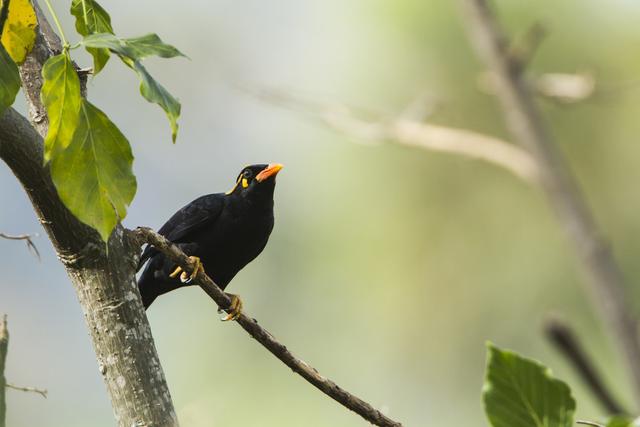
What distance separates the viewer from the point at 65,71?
2008 millimetres

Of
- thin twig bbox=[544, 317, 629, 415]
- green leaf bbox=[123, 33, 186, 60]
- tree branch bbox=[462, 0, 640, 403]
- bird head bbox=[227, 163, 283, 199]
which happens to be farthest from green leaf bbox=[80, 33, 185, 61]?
tree branch bbox=[462, 0, 640, 403]

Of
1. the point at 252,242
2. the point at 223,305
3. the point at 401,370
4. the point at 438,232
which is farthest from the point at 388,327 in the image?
the point at 223,305

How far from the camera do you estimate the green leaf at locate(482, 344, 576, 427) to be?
1.48 m

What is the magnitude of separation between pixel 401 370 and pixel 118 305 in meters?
12.7

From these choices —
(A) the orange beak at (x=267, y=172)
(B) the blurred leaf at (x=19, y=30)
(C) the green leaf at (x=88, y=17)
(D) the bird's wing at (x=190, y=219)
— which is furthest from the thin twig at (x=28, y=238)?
(A) the orange beak at (x=267, y=172)

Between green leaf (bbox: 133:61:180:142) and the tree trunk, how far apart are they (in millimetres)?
398

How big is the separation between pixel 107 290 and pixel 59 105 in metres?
0.64

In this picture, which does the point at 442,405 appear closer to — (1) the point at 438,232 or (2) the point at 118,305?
(1) the point at 438,232

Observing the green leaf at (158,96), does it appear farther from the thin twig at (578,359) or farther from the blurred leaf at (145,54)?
the thin twig at (578,359)

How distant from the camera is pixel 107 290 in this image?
8.04 feet

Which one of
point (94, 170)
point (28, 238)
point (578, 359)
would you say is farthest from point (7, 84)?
point (578, 359)

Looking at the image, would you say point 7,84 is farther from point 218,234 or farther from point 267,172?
point 267,172

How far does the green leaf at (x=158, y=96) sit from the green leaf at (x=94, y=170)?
0.11 meters

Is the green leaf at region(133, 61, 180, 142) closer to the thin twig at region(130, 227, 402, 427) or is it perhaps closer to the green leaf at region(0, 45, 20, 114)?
the green leaf at region(0, 45, 20, 114)
